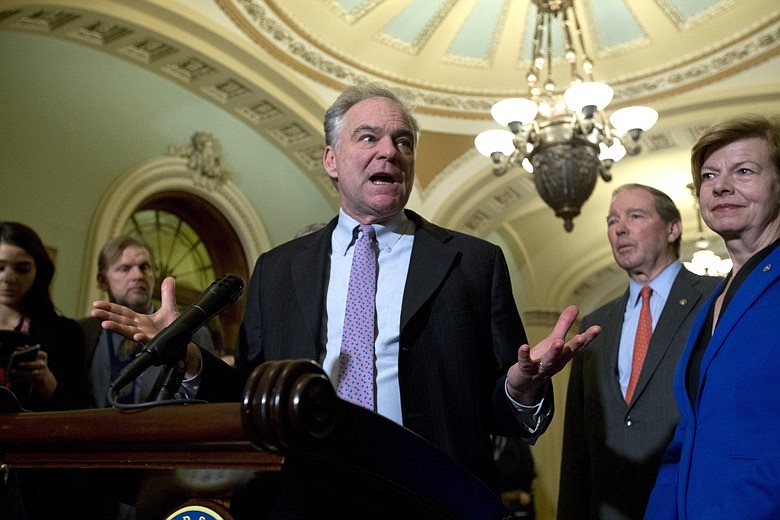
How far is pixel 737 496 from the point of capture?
4.26 ft

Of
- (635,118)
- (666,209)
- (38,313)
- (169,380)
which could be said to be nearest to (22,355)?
(38,313)

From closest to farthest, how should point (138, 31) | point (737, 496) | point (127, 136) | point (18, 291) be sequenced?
point (737, 496), point (18, 291), point (138, 31), point (127, 136)

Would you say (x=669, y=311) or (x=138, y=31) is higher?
(x=138, y=31)

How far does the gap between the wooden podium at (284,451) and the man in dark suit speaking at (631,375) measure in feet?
4.59

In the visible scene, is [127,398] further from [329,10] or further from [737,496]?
[329,10]

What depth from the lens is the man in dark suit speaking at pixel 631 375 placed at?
2.16 meters

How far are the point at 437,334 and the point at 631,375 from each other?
108 cm

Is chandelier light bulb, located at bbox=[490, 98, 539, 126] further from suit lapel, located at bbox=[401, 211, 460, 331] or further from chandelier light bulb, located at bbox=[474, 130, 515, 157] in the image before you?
suit lapel, located at bbox=[401, 211, 460, 331]

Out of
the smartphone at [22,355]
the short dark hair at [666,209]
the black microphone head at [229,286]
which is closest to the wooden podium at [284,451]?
the black microphone head at [229,286]

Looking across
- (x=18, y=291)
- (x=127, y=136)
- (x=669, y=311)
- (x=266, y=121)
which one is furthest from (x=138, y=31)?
(x=669, y=311)

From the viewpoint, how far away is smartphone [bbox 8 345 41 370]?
1.82 meters

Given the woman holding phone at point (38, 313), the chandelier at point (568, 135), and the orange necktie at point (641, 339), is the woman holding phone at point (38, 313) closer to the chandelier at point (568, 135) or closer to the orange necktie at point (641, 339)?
the orange necktie at point (641, 339)

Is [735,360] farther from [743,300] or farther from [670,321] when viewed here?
[670,321]

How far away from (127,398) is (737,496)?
6.01 ft
